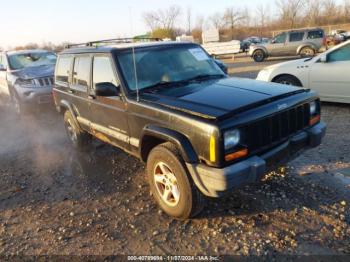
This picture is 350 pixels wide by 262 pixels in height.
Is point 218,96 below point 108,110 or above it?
above

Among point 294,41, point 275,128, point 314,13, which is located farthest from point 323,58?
point 314,13

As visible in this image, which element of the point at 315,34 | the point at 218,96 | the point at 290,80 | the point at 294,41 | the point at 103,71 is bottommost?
the point at 290,80

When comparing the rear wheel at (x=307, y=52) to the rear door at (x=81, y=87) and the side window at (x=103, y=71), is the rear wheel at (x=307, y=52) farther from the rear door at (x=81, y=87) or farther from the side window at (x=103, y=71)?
the side window at (x=103, y=71)

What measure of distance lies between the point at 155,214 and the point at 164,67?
1853 millimetres

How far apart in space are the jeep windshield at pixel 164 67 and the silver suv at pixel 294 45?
17878 millimetres

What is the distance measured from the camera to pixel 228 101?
10.8 ft

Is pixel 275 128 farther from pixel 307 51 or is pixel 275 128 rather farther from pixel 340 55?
pixel 307 51

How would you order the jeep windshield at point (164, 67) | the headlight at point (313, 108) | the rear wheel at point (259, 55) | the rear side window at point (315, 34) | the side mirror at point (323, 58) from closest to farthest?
the headlight at point (313, 108)
the jeep windshield at point (164, 67)
the side mirror at point (323, 58)
the rear side window at point (315, 34)
the rear wheel at point (259, 55)

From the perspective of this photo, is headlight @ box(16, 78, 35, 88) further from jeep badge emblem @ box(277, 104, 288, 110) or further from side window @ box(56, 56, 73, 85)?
jeep badge emblem @ box(277, 104, 288, 110)

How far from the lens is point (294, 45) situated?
68.1 feet

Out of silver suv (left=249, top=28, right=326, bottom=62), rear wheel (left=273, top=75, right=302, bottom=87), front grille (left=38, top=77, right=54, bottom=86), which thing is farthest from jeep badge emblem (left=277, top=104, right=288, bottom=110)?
silver suv (left=249, top=28, right=326, bottom=62)

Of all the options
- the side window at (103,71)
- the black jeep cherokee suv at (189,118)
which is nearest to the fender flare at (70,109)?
the black jeep cherokee suv at (189,118)

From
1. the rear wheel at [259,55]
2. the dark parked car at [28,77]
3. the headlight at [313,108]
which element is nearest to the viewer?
the headlight at [313,108]

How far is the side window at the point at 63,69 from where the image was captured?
5668 mm
